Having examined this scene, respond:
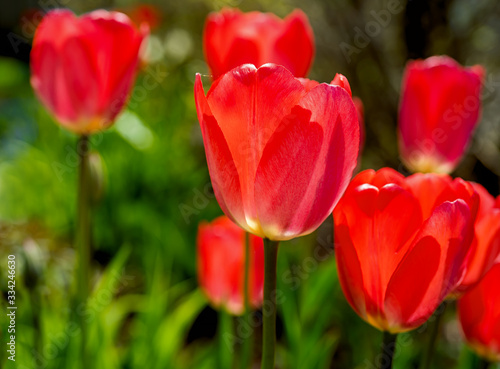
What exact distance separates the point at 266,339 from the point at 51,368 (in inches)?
30.5

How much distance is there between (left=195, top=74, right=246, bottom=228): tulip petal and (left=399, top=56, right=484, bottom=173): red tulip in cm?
55

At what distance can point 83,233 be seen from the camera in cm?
74

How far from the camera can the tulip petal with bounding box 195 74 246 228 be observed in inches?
15.6

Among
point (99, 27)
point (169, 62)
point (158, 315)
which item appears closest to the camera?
point (99, 27)

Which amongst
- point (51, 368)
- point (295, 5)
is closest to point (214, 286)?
point (51, 368)

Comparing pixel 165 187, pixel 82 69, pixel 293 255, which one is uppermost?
pixel 82 69

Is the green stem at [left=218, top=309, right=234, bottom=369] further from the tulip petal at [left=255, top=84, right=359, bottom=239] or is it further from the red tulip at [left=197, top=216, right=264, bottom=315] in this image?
the tulip petal at [left=255, top=84, right=359, bottom=239]

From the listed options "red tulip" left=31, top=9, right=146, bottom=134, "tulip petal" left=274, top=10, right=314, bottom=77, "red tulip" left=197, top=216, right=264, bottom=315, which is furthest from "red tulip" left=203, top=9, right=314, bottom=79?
"red tulip" left=197, top=216, right=264, bottom=315

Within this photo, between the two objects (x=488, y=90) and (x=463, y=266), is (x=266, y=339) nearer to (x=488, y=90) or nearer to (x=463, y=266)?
(x=463, y=266)

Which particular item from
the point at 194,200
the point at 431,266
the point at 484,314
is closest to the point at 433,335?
the point at 484,314

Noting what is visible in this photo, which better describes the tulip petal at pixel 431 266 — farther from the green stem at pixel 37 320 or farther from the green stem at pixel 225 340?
the green stem at pixel 225 340

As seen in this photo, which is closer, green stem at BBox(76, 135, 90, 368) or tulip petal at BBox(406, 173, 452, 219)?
tulip petal at BBox(406, 173, 452, 219)

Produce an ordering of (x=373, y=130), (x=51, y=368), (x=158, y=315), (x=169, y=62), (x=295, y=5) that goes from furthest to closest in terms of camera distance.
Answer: (x=169, y=62)
(x=295, y=5)
(x=373, y=130)
(x=158, y=315)
(x=51, y=368)

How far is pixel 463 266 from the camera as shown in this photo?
42cm
